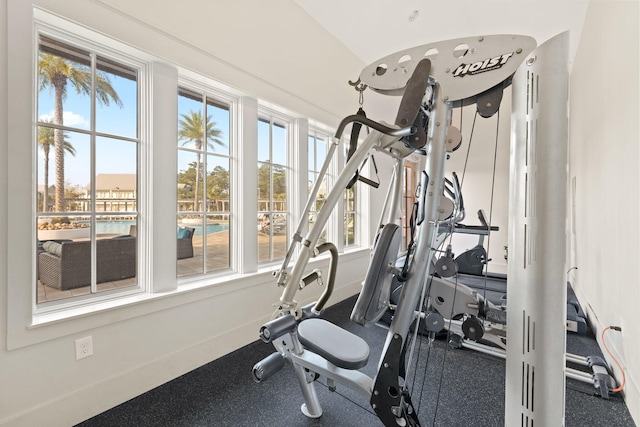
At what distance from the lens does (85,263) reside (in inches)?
71.6

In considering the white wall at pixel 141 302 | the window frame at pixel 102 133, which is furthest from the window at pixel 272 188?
the window frame at pixel 102 133

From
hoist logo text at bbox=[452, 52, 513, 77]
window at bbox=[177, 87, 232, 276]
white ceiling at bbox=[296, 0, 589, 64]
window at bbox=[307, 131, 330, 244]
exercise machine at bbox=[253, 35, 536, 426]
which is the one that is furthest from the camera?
window at bbox=[307, 131, 330, 244]

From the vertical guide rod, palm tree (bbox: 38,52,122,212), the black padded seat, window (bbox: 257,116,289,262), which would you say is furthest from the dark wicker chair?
the vertical guide rod

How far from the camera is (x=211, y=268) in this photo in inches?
99.1

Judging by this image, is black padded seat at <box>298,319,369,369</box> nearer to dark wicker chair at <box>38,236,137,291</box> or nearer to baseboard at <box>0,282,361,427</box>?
baseboard at <box>0,282,361,427</box>

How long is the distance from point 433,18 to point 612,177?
7.32ft

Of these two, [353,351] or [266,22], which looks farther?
[266,22]

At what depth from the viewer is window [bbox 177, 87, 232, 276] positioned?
232 cm

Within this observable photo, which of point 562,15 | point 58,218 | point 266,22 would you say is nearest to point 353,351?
point 58,218

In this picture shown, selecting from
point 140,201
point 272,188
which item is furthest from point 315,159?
point 140,201

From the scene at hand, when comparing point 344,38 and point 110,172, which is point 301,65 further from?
point 110,172

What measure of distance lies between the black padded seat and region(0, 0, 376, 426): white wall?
929mm

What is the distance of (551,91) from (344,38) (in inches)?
122

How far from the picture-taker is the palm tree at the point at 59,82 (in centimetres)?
167
